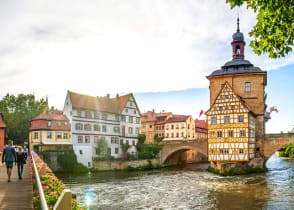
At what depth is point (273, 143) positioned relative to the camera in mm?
36062

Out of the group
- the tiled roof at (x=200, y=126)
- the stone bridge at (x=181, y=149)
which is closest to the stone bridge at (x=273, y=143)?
the stone bridge at (x=181, y=149)

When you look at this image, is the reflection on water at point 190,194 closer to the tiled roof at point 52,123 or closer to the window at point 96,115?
the tiled roof at point 52,123

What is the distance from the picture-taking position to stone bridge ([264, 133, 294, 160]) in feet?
114

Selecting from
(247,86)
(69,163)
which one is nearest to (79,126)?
(69,163)

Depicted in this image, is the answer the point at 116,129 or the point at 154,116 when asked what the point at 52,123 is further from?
the point at 154,116

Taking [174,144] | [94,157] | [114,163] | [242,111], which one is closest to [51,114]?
[94,157]

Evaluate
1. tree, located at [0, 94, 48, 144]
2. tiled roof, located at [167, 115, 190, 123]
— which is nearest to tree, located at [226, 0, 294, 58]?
tree, located at [0, 94, 48, 144]

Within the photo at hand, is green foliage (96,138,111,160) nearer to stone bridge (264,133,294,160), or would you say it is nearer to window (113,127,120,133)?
window (113,127,120,133)

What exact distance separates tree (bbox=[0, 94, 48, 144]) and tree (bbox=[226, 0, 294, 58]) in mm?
45164

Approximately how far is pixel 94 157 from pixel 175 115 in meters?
31.9

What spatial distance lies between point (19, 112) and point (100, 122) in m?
16.6

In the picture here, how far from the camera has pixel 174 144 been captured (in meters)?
44.2

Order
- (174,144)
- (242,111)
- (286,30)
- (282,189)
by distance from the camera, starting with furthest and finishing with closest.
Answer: (174,144)
(242,111)
(282,189)
(286,30)

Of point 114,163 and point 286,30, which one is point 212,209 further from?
point 114,163
